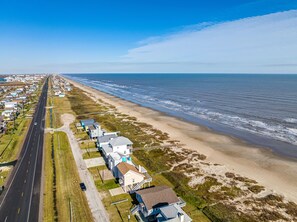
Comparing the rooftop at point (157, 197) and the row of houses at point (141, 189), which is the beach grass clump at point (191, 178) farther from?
the rooftop at point (157, 197)

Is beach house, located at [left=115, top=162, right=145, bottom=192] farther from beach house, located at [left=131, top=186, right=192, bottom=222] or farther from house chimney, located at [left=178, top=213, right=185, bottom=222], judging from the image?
house chimney, located at [left=178, top=213, right=185, bottom=222]

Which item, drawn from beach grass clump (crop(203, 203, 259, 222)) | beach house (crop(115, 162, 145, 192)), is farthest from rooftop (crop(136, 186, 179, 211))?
beach house (crop(115, 162, 145, 192))

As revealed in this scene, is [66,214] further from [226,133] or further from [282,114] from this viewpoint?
[282,114]

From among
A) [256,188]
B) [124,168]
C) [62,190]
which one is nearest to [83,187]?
[62,190]

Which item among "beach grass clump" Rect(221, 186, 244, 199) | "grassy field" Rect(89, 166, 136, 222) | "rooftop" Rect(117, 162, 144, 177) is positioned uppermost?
"rooftop" Rect(117, 162, 144, 177)

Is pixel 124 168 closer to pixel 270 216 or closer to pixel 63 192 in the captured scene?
pixel 63 192

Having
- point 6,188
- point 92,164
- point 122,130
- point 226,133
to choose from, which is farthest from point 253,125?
point 6,188
